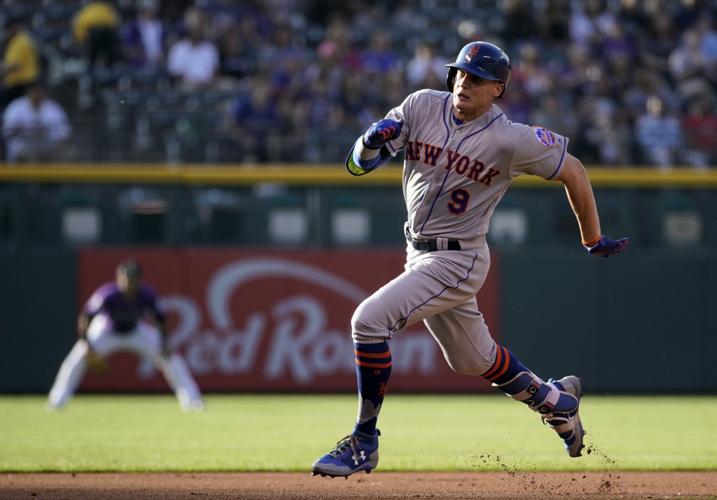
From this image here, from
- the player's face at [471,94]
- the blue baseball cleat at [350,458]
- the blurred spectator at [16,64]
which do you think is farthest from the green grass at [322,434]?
the blurred spectator at [16,64]

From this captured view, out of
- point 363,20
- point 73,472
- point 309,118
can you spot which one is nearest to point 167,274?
point 309,118

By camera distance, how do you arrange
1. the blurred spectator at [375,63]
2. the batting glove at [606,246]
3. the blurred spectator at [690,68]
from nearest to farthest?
the batting glove at [606,246] < the blurred spectator at [375,63] < the blurred spectator at [690,68]

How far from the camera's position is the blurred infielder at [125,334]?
14.0 m

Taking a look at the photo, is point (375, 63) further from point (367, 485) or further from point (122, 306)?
point (367, 485)

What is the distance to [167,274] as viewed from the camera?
16.2 metres

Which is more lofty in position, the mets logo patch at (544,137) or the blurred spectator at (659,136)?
the mets logo patch at (544,137)

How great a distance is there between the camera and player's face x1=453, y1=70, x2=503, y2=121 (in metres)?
6.37

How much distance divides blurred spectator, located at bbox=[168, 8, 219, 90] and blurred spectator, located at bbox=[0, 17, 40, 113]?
5.66ft

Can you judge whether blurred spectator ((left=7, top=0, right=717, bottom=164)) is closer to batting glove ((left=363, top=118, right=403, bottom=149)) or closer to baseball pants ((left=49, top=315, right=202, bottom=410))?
baseball pants ((left=49, top=315, right=202, bottom=410))

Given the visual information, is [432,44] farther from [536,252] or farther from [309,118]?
[536,252]

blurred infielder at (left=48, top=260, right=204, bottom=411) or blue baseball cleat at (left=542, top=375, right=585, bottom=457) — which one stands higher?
blue baseball cleat at (left=542, top=375, right=585, bottom=457)

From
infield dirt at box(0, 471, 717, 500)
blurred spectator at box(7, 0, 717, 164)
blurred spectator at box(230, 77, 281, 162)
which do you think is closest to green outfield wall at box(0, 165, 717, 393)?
blurred spectator at box(230, 77, 281, 162)

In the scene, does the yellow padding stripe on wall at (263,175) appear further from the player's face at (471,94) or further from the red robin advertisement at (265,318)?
the player's face at (471,94)

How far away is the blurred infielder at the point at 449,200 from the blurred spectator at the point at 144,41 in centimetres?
986
